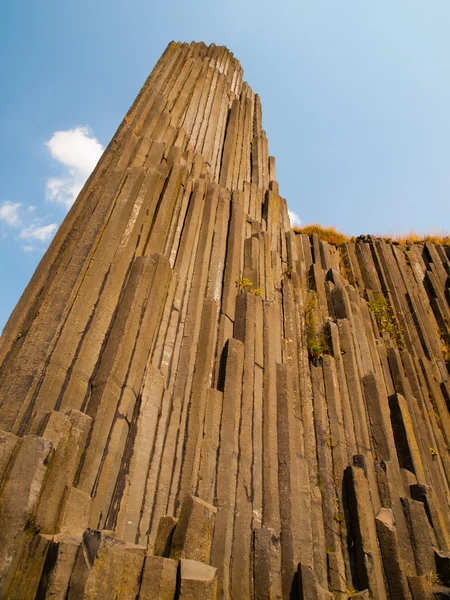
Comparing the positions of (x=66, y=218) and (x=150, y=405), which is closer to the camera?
(x=150, y=405)

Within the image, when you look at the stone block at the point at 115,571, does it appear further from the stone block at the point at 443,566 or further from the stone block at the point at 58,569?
the stone block at the point at 443,566

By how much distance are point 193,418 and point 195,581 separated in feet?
6.50

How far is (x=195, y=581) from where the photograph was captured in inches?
124

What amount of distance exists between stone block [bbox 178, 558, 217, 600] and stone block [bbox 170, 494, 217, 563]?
0.81ft

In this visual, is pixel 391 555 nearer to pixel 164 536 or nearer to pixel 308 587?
pixel 308 587

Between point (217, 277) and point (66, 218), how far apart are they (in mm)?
2502

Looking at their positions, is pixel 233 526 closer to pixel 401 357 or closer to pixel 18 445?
pixel 18 445

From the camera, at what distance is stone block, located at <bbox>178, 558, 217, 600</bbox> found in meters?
3.09

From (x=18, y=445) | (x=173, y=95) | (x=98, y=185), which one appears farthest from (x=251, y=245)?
(x=18, y=445)

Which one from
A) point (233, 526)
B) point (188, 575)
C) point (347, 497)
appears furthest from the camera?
point (347, 497)

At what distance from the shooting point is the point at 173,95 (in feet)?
31.2

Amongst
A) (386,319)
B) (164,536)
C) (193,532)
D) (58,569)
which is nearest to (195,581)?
(193,532)

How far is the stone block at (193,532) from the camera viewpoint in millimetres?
3564

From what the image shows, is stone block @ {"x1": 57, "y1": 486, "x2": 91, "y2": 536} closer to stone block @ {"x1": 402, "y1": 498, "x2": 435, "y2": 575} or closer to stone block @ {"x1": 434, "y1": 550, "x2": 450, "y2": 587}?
stone block @ {"x1": 402, "y1": 498, "x2": 435, "y2": 575}
